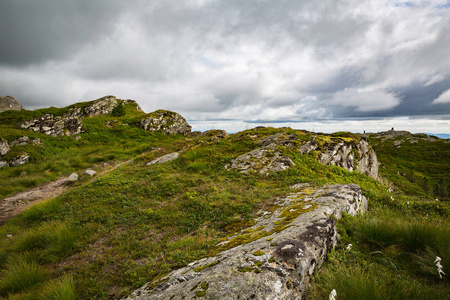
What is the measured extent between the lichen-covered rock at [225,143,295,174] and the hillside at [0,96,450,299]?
8 cm

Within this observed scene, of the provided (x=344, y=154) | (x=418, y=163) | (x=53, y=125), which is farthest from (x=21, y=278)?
(x=418, y=163)

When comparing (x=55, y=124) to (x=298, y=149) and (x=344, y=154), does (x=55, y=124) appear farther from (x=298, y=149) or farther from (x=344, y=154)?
(x=344, y=154)

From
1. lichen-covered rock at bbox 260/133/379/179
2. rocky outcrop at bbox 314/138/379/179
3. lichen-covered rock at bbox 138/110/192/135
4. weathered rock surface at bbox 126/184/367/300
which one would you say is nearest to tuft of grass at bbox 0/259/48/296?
weathered rock surface at bbox 126/184/367/300

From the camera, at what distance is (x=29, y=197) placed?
13.5 metres

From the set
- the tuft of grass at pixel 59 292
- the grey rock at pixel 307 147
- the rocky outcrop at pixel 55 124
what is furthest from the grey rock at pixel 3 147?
the grey rock at pixel 307 147

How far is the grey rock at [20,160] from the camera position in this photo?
63.7ft

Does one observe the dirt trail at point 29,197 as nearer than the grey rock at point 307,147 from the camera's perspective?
Yes

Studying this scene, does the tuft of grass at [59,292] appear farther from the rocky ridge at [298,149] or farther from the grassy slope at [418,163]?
the grassy slope at [418,163]

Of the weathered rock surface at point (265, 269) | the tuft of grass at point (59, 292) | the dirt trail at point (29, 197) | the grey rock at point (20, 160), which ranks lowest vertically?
the dirt trail at point (29, 197)

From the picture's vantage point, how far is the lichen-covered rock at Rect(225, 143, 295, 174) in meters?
13.4

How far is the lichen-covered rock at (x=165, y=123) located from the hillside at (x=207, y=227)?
25466 mm

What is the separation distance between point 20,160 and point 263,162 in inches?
1040

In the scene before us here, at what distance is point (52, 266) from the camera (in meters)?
6.02

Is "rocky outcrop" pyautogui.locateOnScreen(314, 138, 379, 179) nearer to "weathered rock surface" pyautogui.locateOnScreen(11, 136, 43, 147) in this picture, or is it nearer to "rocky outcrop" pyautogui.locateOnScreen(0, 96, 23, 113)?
"weathered rock surface" pyautogui.locateOnScreen(11, 136, 43, 147)
